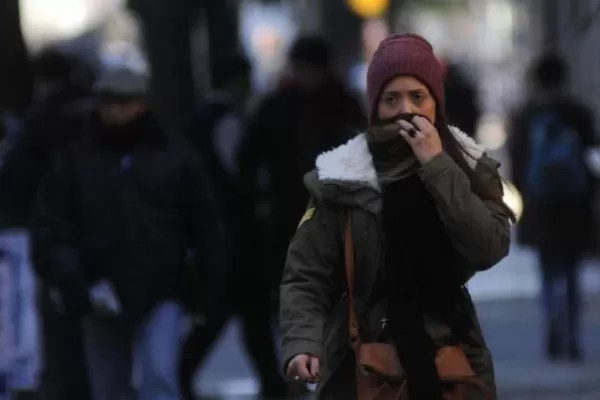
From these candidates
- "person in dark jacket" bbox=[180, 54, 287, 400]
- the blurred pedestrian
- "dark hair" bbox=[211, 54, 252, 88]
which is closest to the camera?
"person in dark jacket" bbox=[180, 54, 287, 400]

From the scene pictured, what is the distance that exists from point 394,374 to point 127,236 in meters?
2.74

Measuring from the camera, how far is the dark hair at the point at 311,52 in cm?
1045

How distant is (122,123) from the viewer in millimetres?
7918

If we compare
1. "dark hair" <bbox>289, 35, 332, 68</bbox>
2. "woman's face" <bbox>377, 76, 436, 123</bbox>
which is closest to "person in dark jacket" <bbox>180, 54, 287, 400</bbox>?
"dark hair" <bbox>289, 35, 332, 68</bbox>

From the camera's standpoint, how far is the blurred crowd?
25.6 feet

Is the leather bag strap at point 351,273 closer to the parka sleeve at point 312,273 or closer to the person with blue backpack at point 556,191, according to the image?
the parka sleeve at point 312,273

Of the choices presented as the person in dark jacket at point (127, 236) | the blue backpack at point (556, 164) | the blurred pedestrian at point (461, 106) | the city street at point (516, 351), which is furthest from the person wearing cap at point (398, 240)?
the blurred pedestrian at point (461, 106)

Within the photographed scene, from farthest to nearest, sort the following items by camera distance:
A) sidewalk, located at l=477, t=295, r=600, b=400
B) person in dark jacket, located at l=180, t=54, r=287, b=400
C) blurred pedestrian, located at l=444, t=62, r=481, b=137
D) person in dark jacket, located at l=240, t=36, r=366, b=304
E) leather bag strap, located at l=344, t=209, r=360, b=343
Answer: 1. blurred pedestrian, located at l=444, t=62, r=481, b=137
2. sidewalk, located at l=477, t=295, r=600, b=400
3. person in dark jacket, located at l=240, t=36, r=366, b=304
4. person in dark jacket, located at l=180, t=54, r=287, b=400
5. leather bag strap, located at l=344, t=209, r=360, b=343

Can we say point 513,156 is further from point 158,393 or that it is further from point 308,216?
point 308,216

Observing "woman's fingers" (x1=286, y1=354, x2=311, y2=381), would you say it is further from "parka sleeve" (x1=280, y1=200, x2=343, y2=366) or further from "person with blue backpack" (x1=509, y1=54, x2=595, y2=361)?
"person with blue backpack" (x1=509, y1=54, x2=595, y2=361)

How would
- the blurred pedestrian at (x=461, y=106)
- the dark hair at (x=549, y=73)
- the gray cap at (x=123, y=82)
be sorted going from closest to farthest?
the gray cap at (x=123, y=82) < the dark hair at (x=549, y=73) < the blurred pedestrian at (x=461, y=106)

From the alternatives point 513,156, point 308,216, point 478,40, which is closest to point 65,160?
point 308,216

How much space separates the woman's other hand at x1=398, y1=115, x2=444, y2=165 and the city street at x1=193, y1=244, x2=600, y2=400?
5.78 m

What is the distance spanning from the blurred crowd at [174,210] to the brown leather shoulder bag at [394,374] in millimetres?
1088
